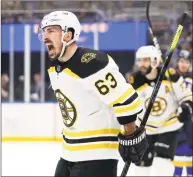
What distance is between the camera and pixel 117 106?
72.1 inches

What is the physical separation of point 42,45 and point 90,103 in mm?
5538

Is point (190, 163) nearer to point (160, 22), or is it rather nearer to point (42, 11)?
point (42, 11)

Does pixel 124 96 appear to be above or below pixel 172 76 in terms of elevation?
above

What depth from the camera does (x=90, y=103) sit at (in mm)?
1903

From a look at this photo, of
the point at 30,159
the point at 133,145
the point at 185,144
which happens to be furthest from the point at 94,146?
the point at 30,159

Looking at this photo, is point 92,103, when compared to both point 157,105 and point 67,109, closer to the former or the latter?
point 67,109

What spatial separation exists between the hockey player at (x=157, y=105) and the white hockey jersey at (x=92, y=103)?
1.29 meters

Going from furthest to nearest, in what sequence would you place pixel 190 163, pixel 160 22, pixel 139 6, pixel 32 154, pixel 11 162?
pixel 160 22, pixel 139 6, pixel 32 154, pixel 11 162, pixel 190 163

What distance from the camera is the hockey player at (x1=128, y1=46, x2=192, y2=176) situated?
10.7ft

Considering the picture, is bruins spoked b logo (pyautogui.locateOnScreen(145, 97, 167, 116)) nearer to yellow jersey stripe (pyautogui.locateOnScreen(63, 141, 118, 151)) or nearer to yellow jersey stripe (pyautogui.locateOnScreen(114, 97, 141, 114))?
yellow jersey stripe (pyautogui.locateOnScreen(63, 141, 118, 151))

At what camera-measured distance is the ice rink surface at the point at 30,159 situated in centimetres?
418

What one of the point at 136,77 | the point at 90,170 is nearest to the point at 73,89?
the point at 90,170

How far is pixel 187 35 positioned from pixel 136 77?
4.51 meters

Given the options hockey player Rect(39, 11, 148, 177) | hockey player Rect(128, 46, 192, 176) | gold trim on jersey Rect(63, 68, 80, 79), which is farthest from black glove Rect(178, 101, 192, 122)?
gold trim on jersey Rect(63, 68, 80, 79)
